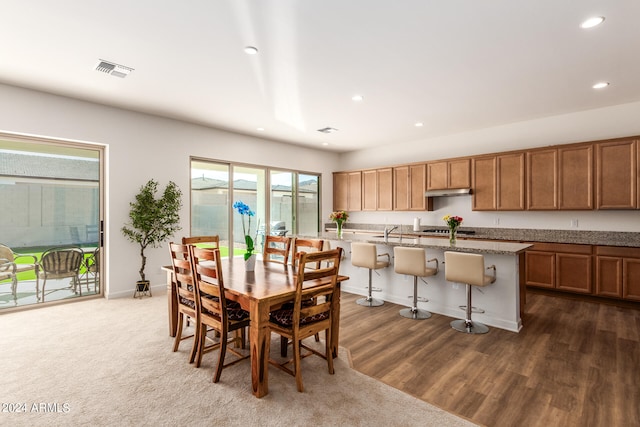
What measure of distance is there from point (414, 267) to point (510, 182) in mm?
3031

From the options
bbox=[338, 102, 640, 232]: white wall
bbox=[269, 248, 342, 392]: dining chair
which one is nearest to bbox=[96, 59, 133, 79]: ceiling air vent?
bbox=[269, 248, 342, 392]: dining chair

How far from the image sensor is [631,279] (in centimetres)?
436

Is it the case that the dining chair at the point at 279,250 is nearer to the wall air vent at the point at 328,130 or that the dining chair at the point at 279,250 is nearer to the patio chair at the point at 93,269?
the patio chair at the point at 93,269

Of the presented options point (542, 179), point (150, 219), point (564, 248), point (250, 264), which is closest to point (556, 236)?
point (564, 248)

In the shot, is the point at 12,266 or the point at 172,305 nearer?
the point at 172,305

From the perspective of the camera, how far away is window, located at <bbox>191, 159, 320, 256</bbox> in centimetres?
590

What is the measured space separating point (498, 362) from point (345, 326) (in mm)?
1546

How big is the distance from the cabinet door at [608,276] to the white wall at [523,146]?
726 mm

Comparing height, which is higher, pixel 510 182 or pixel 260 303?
pixel 510 182

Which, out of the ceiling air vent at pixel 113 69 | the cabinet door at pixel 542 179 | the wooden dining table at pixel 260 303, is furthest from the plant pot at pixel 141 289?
the cabinet door at pixel 542 179

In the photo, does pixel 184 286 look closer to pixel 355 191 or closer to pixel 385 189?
pixel 385 189

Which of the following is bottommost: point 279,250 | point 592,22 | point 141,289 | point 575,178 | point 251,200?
point 141,289

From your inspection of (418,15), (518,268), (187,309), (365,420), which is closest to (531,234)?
(518,268)

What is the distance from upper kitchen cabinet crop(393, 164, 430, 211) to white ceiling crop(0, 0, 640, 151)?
1.79 metres
